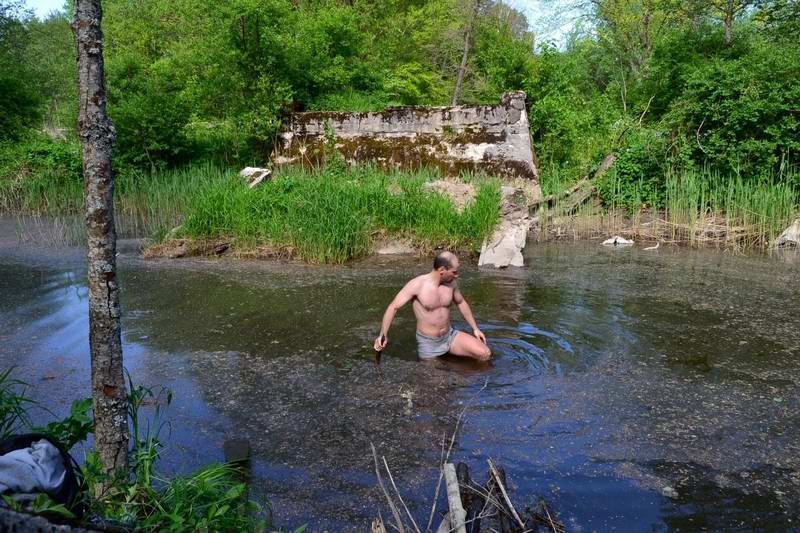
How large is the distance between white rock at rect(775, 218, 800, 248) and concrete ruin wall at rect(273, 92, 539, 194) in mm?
4674

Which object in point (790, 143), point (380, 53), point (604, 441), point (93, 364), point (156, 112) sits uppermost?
point (380, 53)

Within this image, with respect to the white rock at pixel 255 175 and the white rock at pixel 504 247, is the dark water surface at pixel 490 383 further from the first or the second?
the white rock at pixel 255 175

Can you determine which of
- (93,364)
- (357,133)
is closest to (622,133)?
(357,133)

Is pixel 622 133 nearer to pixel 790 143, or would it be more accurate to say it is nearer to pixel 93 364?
pixel 790 143

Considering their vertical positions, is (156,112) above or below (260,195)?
above

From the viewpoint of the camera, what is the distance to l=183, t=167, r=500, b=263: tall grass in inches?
417

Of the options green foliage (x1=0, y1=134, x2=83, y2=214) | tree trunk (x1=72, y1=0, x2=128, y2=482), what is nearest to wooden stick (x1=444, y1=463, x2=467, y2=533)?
tree trunk (x1=72, y1=0, x2=128, y2=482)

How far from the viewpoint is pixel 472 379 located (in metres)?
5.73

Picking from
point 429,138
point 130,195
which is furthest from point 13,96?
point 429,138

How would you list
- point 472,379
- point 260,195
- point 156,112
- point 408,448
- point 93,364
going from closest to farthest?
point 93,364
point 408,448
point 472,379
point 260,195
point 156,112

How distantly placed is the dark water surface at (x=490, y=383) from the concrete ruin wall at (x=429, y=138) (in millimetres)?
5360

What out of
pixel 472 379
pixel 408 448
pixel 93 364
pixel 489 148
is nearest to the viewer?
pixel 93 364

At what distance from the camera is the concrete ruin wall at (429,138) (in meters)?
14.4

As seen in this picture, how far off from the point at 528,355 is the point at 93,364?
164 inches
